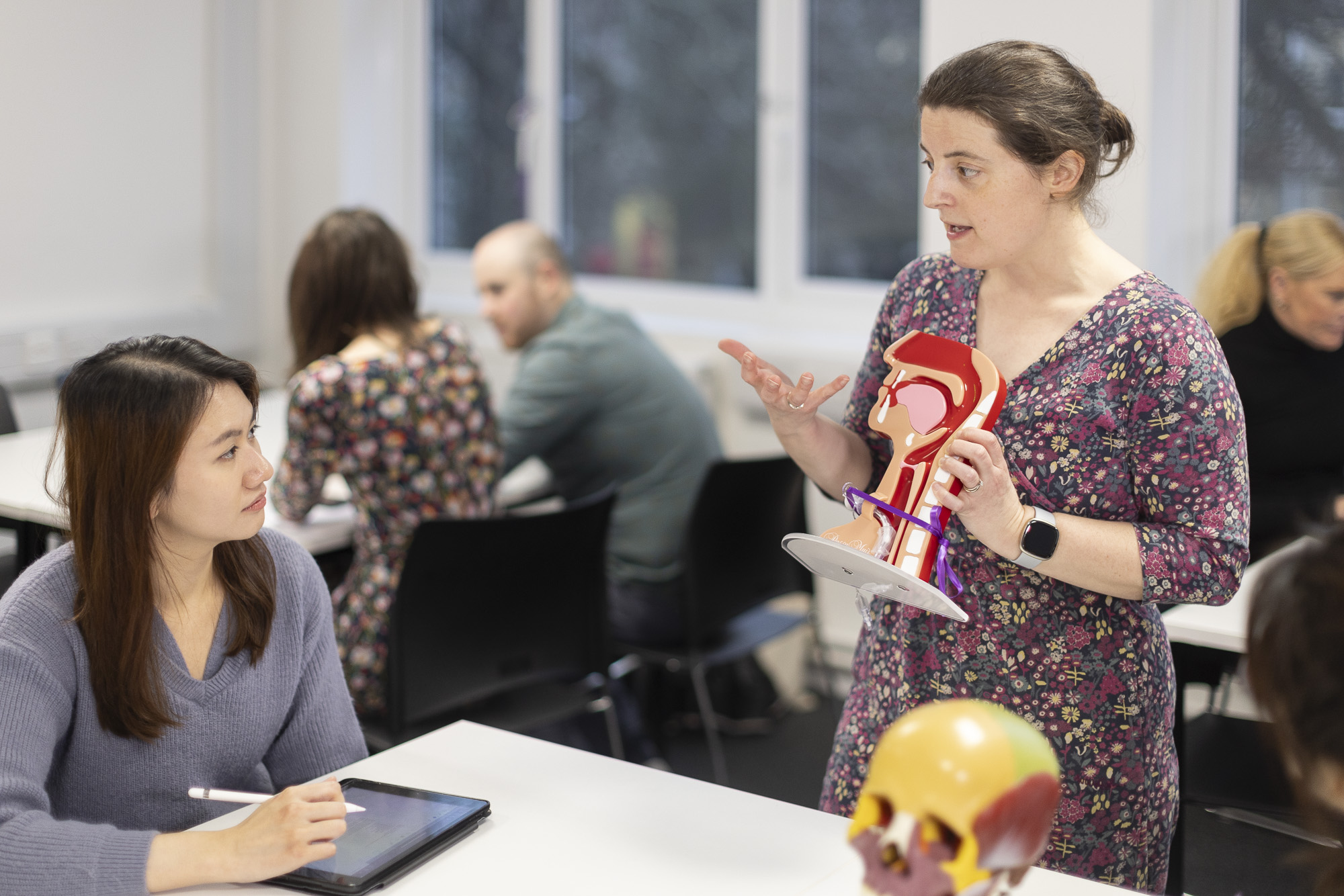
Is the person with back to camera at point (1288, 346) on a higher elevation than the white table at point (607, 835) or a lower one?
higher

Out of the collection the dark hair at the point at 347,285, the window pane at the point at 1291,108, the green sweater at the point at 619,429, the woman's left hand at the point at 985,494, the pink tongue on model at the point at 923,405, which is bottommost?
the green sweater at the point at 619,429

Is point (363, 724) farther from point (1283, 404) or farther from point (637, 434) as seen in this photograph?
point (1283, 404)

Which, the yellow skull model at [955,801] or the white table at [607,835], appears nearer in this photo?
the yellow skull model at [955,801]

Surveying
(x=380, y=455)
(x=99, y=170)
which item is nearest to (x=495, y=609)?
(x=380, y=455)

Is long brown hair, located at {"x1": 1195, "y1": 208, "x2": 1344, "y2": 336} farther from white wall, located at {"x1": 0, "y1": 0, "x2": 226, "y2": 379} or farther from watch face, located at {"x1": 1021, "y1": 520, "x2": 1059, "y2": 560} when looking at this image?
white wall, located at {"x1": 0, "y1": 0, "x2": 226, "y2": 379}

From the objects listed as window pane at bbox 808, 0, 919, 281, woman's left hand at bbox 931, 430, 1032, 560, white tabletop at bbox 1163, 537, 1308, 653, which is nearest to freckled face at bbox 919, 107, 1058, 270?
woman's left hand at bbox 931, 430, 1032, 560

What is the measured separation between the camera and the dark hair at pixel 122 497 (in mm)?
1379

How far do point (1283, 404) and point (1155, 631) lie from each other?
147 cm

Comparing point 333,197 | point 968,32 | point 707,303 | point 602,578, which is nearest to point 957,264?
point 602,578

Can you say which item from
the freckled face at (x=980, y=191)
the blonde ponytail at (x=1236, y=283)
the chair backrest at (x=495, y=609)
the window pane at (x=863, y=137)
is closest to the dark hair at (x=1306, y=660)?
the freckled face at (x=980, y=191)

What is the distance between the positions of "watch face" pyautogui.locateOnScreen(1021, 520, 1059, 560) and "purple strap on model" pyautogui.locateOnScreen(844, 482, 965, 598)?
0.08 m

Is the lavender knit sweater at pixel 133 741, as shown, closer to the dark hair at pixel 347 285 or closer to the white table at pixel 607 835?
the white table at pixel 607 835

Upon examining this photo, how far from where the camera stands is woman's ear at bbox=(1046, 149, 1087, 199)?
1376mm

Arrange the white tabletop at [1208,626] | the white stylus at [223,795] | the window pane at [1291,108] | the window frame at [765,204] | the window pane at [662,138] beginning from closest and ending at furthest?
the white stylus at [223,795] → the white tabletop at [1208,626] → the window pane at [1291,108] → the window frame at [765,204] → the window pane at [662,138]
